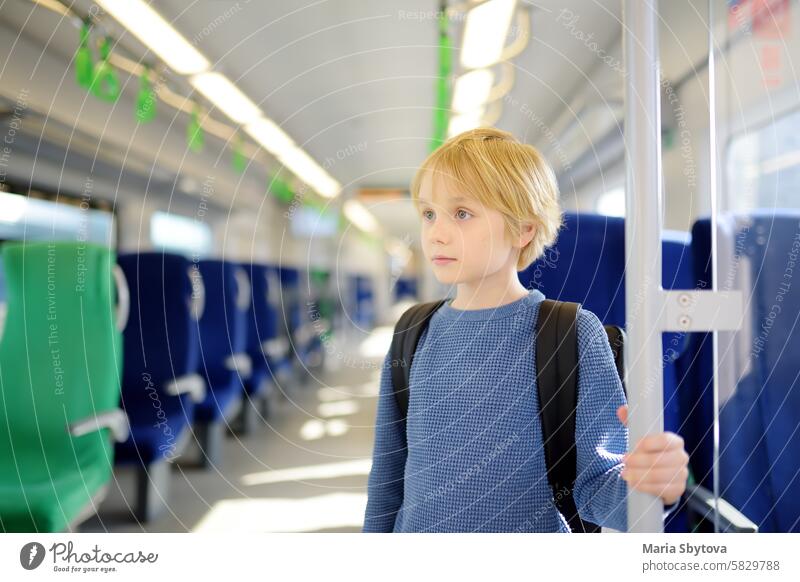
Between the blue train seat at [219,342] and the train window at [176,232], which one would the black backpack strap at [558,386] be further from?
the train window at [176,232]

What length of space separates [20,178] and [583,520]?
2118 millimetres

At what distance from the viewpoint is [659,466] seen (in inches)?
22.3

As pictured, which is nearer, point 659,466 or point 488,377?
point 659,466

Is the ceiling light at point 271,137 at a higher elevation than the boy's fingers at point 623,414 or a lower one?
higher

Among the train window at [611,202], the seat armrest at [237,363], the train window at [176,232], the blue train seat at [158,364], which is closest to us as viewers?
the train window at [611,202]

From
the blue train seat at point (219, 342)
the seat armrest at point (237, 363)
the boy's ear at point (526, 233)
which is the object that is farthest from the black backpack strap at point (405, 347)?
the seat armrest at point (237, 363)

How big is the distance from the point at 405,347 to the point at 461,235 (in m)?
0.15

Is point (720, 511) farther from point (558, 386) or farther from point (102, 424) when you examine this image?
point (102, 424)

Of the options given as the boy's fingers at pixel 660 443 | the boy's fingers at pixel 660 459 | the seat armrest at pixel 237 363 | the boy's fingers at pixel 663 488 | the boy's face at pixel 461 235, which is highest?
the boy's face at pixel 461 235

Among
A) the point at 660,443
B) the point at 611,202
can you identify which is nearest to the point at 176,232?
the point at 611,202

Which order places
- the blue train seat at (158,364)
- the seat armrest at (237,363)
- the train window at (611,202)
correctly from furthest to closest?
the seat armrest at (237,363), the blue train seat at (158,364), the train window at (611,202)

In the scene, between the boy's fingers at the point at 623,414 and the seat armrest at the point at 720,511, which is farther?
the seat armrest at the point at 720,511

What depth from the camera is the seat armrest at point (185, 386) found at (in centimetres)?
165
